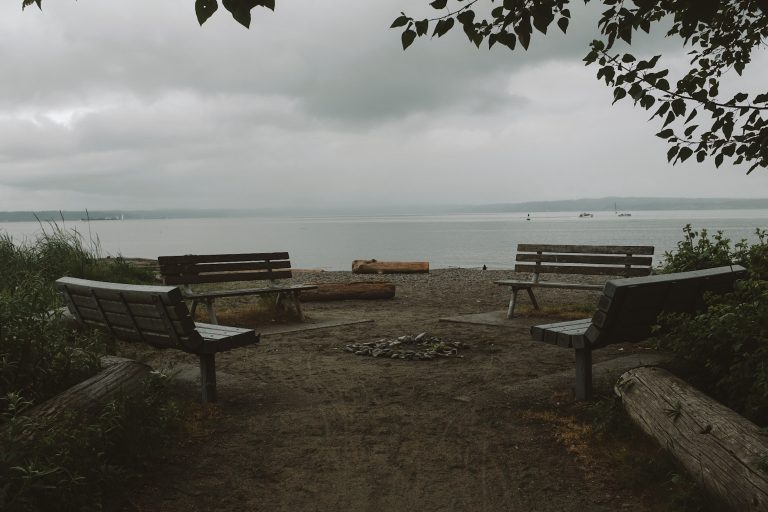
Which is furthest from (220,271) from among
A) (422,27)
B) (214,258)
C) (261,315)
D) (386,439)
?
(422,27)

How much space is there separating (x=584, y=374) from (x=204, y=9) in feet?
12.6

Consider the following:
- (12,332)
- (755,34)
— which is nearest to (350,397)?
(12,332)

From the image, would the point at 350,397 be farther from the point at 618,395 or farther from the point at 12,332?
the point at 12,332

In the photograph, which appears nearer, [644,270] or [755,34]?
[755,34]

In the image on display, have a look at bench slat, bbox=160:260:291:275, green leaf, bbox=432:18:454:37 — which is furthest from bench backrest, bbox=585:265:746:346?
bench slat, bbox=160:260:291:275

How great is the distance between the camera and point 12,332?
4059 millimetres

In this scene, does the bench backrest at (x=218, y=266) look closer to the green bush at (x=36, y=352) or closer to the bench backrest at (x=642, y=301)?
the green bush at (x=36, y=352)

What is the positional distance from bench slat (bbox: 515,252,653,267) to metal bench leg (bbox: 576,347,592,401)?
168 inches

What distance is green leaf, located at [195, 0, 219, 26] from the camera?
2461mm

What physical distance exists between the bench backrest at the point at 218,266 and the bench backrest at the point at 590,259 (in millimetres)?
3771

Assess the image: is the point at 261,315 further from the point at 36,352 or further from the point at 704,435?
the point at 704,435

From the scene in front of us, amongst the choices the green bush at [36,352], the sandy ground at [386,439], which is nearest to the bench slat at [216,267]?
the sandy ground at [386,439]

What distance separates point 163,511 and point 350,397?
2272 millimetres

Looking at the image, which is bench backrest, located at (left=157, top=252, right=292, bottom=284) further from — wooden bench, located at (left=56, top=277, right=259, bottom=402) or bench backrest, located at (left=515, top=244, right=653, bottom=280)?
bench backrest, located at (left=515, top=244, right=653, bottom=280)
